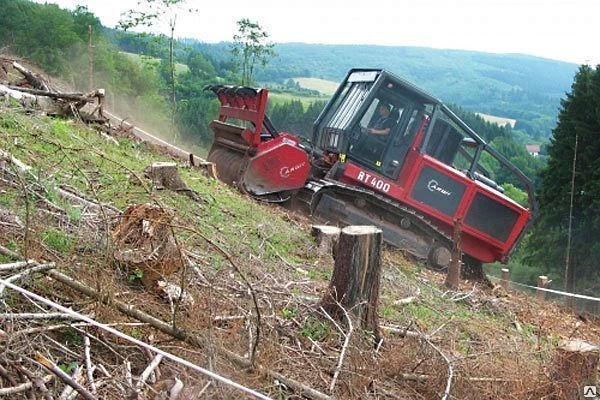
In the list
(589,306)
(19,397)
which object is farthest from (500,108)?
(19,397)

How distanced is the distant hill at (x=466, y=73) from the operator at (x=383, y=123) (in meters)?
86.8

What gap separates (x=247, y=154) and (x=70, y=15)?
2226cm

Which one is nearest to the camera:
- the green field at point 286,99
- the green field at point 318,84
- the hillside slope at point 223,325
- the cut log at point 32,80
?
the hillside slope at point 223,325

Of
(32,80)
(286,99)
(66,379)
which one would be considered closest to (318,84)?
(286,99)

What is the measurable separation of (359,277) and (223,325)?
109cm

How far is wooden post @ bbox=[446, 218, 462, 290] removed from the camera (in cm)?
920

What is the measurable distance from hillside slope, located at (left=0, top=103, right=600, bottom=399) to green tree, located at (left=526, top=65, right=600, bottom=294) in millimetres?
19038

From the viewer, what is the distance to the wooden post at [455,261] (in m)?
9.20

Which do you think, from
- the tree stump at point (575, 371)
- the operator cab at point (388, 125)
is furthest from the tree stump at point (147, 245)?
the operator cab at point (388, 125)

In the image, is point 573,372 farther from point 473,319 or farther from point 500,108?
point 500,108

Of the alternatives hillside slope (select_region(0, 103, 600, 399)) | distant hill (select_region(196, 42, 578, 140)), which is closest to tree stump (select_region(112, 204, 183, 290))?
hillside slope (select_region(0, 103, 600, 399))

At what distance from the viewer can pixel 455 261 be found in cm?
930

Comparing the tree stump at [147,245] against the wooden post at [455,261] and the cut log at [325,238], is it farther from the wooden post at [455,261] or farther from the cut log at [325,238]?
the wooden post at [455,261]

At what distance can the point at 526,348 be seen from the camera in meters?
6.50
